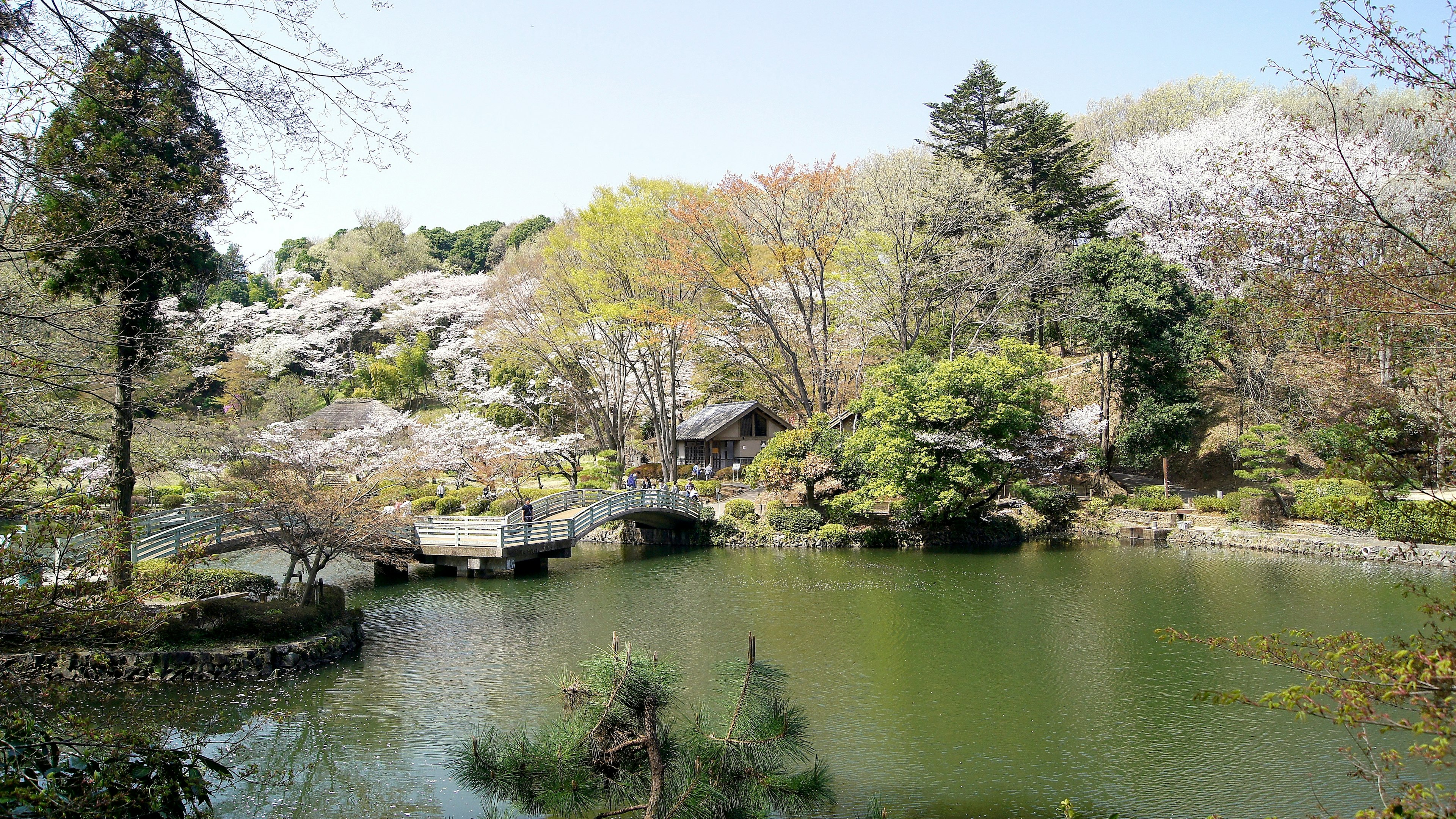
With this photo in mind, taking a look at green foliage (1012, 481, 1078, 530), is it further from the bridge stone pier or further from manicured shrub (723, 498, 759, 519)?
the bridge stone pier

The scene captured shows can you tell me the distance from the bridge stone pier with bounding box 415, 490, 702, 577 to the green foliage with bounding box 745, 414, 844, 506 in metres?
3.52

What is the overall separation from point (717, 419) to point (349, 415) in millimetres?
12889

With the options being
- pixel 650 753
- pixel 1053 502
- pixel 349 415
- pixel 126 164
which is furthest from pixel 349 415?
pixel 650 753

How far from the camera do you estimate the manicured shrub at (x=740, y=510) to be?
23953mm

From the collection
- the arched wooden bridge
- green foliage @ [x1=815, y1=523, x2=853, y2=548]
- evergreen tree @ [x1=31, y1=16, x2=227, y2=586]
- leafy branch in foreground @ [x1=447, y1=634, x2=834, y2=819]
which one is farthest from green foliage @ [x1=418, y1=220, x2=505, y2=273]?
leafy branch in foreground @ [x1=447, y1=634, x2=834, y2=819]

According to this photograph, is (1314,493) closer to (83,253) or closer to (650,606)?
(650,606)

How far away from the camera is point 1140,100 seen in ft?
124

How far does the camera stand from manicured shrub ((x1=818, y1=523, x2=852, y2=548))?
2241cm

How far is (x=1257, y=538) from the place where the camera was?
20.7 meters

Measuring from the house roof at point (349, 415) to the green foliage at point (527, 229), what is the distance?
20246mm

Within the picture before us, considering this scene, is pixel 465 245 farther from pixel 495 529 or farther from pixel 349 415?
pixel 495 529

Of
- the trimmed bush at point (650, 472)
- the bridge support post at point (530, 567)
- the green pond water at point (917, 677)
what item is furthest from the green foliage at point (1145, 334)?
the bridge support post at point (530, 567)

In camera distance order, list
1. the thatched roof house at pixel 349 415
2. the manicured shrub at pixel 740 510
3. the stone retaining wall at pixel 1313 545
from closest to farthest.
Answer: the stone retaining wall at pixel 1313 545, the manicured shrub at pixel 740 510, the thatched roof house at pixel 349 415

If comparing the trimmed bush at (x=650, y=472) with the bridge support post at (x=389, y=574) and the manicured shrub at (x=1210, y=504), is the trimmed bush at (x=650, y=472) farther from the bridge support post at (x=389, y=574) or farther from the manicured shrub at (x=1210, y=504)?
the manicured shrub at (x=1210, y=504)
